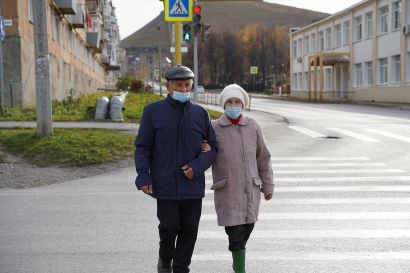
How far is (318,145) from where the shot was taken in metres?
16.0

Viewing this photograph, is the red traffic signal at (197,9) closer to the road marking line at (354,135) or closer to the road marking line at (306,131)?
the road marking line at (306,131)

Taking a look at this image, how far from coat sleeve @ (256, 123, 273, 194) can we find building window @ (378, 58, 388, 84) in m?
42.0

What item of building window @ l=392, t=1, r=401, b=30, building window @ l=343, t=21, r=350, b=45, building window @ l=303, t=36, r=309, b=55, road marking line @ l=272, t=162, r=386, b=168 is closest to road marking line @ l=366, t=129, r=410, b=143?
road marking line @ l=272, t=162, r=386, b=168

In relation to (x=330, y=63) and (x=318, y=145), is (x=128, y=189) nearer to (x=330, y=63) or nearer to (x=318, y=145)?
(x=318, y=145)

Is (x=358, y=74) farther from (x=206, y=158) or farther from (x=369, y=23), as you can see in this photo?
(x=206, y=158)

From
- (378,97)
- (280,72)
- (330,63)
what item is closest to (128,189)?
(378,97)

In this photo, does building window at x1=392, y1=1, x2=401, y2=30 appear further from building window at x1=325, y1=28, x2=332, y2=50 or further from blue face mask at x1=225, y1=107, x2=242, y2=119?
blue face mask at x1=225, y1=107, x2=242, y2=119

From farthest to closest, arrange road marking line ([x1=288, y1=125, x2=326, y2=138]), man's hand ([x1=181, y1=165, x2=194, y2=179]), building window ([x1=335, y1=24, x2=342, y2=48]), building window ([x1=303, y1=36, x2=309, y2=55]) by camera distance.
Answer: building window ([x1=303, y1=36, x2=309, y2=55])
building window ([x1=335, y1=24, x2=342, y2=48])
road marking line ([x1=288, y1=125, x2=326, y2=138])
man's hand ([x1=181, y1=165, x2=194, y2=179])

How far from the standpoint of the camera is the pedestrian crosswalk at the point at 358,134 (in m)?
17.0

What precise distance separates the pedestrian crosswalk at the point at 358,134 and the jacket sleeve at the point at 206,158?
12698 mm

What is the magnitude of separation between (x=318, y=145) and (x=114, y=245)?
A: 10945 millimetres

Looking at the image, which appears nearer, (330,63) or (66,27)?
(66,27)

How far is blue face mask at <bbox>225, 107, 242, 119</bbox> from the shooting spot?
15.5 ft

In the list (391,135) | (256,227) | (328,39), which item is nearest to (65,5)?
(391,135)
